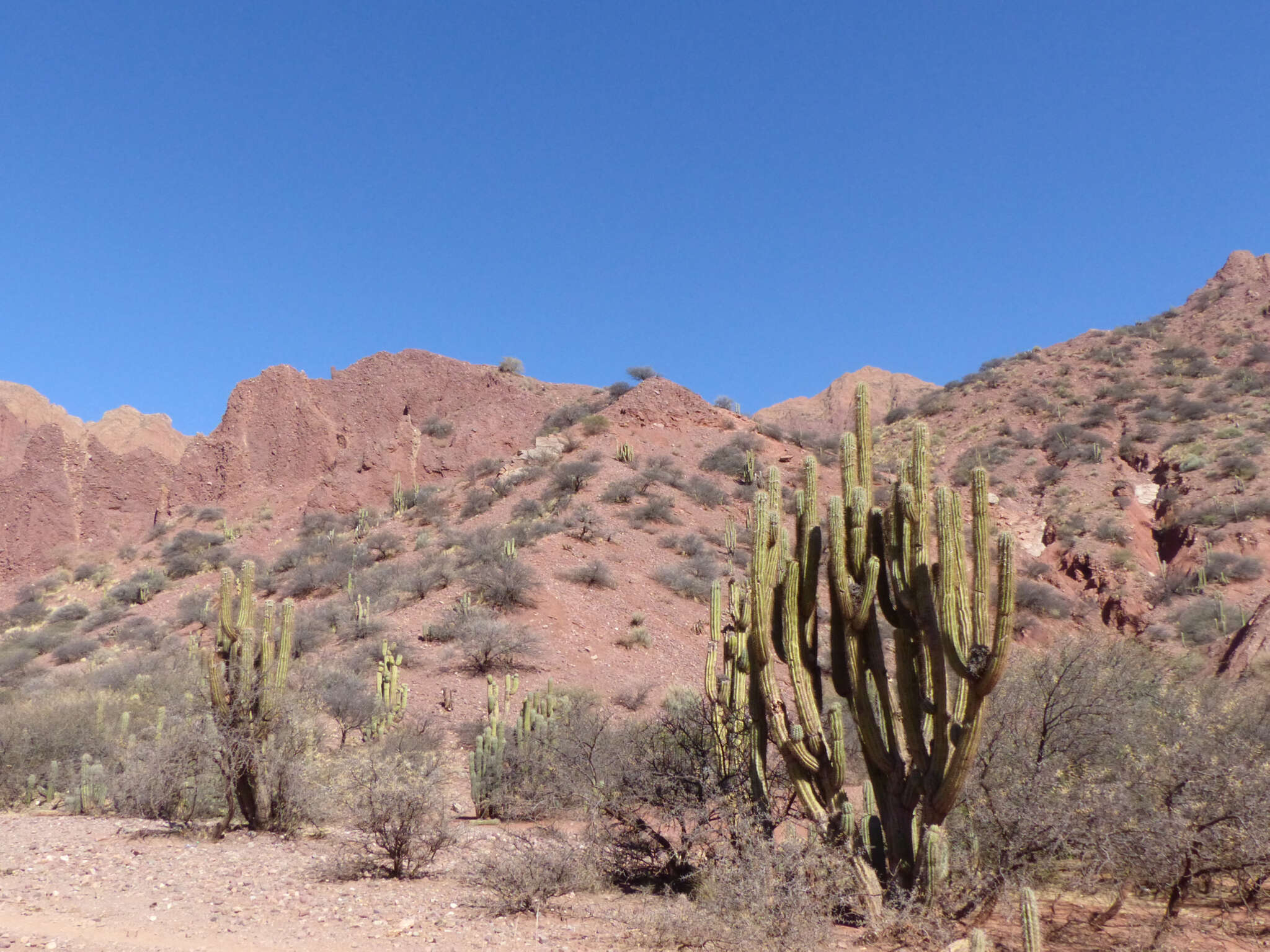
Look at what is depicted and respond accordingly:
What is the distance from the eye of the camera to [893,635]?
20.8 ft

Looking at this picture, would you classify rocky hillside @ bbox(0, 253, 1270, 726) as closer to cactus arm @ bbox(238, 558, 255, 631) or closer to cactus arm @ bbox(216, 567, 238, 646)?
cactus arm @ bbox(238, 558, 255, 631)

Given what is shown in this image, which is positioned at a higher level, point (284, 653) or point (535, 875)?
point (284, 653)

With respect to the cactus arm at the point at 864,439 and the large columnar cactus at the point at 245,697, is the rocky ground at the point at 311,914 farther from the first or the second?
the cactus arm at the point at 864,439

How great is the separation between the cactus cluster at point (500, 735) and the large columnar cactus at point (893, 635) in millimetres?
5468

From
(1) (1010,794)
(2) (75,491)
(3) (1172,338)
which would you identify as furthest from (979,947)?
(3) (1172,338)

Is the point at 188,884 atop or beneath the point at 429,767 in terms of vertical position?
beneath

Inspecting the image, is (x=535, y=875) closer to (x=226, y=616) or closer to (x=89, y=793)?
(x=226, y=616)

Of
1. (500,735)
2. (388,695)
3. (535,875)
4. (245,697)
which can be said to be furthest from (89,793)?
(535,875)

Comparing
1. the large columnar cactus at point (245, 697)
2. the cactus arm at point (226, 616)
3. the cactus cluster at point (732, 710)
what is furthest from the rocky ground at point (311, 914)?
the cactus arm at point (226, 616)

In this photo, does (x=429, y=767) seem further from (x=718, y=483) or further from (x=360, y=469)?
(x=360, y=469)

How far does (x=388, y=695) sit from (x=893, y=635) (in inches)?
424

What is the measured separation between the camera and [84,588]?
2903 centimetres

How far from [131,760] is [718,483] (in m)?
19.6

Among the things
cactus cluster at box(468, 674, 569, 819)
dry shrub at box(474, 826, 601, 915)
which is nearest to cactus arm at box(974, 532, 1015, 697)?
dry shrub at box(474, 826, 601, 915)
